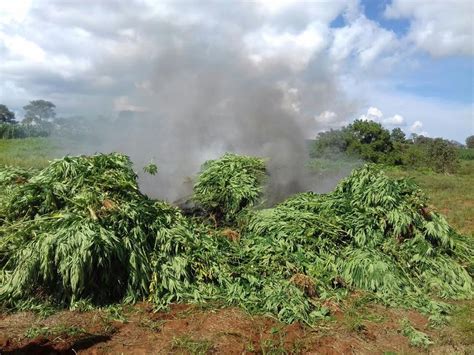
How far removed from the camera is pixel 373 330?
15.0 ft

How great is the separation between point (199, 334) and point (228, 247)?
185cm

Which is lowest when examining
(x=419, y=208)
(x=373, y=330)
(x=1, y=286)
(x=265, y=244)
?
(x=373, y=330)

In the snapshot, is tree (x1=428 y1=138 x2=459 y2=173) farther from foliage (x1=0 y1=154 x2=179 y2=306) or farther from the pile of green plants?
foliage (x1=0 y1=154 x2=179 y2=306)

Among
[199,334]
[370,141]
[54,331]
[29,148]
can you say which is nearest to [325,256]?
[199,334]

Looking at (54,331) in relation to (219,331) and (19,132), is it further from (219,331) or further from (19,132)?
(19,132)

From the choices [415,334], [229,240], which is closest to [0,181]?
[229,240]

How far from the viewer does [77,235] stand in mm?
4441

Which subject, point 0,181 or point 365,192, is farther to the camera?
point 365,192

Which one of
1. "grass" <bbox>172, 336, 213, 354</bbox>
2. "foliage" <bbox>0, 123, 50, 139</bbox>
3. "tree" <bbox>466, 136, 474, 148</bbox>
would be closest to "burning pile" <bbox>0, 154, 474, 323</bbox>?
"grass" <bbox>172, 336, 213, 354</bbox>

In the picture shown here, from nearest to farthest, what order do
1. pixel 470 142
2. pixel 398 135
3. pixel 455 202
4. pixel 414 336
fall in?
pixel 414 336, pixel 455 202, pixel 398 135, pixel 470 142

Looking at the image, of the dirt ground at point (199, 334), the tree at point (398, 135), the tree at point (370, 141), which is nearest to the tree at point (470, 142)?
the tree at point (398, 135)

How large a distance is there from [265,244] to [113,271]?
2.07 metres

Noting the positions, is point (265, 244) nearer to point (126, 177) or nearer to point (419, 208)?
point (126, 177)

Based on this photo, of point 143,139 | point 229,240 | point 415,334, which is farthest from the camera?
point 143,139
